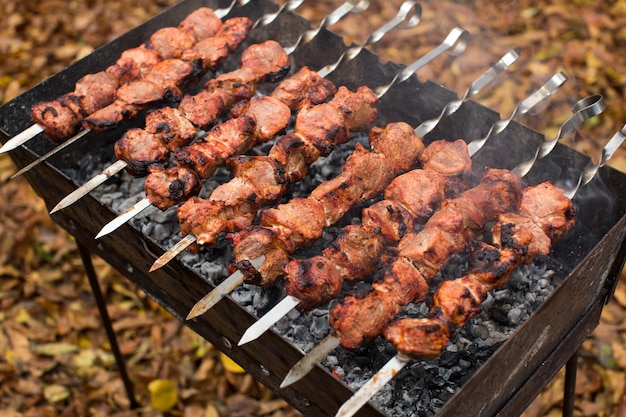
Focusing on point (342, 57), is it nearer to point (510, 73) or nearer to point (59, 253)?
point (59, 253)

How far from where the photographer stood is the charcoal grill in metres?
2.54

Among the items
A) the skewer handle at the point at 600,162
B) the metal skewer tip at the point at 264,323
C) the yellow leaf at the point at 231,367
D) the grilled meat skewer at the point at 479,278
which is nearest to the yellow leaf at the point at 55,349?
the yellow leaf at the point at 231,367

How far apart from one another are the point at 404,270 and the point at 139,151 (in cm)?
130

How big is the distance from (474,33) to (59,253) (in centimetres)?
431

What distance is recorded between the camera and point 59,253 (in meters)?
5.36

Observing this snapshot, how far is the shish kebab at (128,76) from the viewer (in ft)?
10.8

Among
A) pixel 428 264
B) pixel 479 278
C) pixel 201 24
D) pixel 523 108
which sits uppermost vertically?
pixel 201 24

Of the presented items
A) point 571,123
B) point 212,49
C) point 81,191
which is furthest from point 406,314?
point 212,49

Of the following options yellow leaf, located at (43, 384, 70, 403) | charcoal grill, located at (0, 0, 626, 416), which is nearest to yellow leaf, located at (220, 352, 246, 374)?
yellow leaf, located at (43, 384, 70, 403)

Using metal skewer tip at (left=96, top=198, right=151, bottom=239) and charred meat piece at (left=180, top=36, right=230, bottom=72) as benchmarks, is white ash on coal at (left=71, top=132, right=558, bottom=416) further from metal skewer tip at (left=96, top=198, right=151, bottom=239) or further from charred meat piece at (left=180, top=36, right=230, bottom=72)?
charred meat piece at (left=180, top=36, right=230, bottom=72)

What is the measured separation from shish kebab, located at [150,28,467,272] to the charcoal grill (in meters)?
0.14

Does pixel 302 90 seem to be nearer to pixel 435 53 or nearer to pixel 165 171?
pixel 435 53

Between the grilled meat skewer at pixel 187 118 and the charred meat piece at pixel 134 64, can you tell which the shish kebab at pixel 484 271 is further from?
the charred meat piece at pixel 134 64

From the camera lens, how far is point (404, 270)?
269 cm
